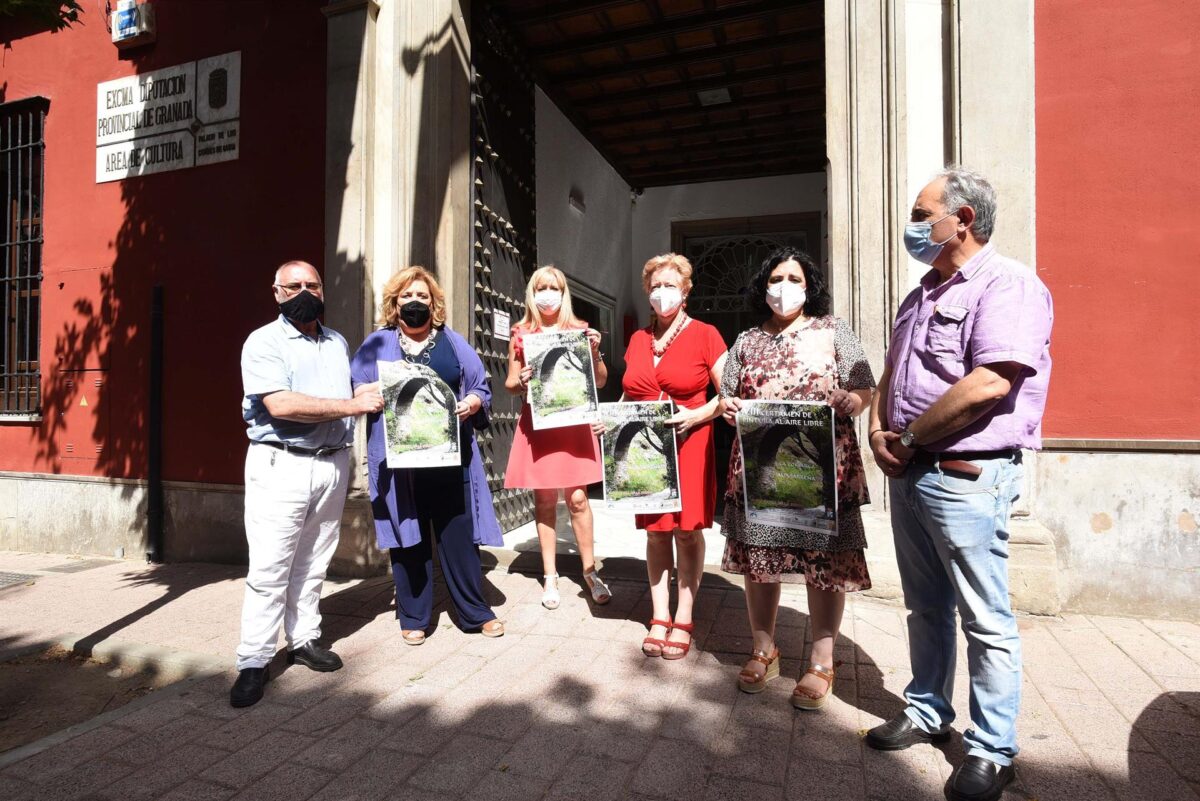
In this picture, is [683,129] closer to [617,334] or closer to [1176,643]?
[617,334]

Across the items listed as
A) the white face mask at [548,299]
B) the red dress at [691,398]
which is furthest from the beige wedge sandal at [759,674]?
the white face mask at [548,299]

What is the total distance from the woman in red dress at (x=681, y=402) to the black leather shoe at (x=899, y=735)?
1.02 m

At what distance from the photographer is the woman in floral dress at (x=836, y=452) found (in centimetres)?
272

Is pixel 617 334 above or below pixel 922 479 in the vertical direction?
above

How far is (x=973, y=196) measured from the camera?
2.24 metres

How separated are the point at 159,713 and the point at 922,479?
3244mm

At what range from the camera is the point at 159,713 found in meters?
2.88

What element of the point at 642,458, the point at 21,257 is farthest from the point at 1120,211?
the point at 21,257

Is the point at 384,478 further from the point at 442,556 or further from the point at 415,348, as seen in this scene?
the point at 415,348

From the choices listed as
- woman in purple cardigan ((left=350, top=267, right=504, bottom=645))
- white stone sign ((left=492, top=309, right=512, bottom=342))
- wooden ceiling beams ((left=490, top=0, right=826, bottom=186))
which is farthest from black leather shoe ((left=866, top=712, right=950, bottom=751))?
wooden ceiling beams ((left=490, top=0, right=826, bottom=186))

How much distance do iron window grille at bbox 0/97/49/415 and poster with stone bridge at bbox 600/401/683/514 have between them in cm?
→ 672

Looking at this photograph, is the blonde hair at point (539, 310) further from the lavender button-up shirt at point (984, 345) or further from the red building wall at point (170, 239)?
the red building wall at point (170, 239)

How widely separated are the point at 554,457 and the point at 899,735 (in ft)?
7.33

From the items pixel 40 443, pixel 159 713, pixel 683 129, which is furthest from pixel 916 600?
pixel 683 129
